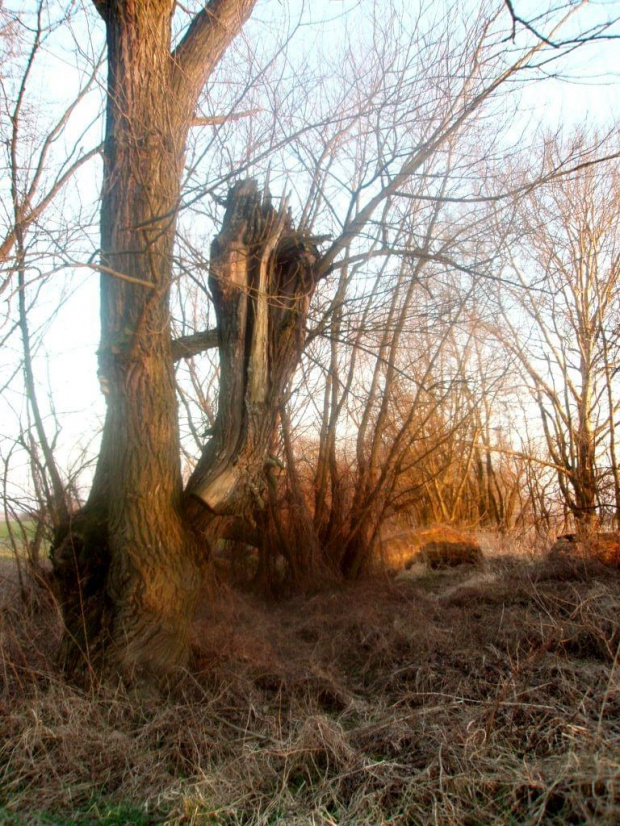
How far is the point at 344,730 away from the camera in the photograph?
11.6ft

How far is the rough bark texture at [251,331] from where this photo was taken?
4660 mm

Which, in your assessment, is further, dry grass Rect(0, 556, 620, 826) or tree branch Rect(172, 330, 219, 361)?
tree branch Rect(172, 330, 219, 361)

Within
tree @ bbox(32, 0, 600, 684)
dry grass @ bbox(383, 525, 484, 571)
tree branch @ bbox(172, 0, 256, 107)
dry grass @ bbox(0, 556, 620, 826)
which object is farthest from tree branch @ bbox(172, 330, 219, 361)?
dry grass @ bbox(383, 525, 484, 571)

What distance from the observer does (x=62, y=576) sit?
4.45m

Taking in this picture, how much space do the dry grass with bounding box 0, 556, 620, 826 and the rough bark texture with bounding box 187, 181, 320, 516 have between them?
138 cm

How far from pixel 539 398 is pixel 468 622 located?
7.92 m

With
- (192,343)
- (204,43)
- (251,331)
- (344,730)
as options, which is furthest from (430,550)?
(204,43)

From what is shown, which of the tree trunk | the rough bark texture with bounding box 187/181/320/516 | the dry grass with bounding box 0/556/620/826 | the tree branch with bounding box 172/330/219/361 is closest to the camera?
the dry grass with bounding box 0/556/620/826

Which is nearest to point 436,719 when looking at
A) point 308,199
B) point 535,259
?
point 308,199

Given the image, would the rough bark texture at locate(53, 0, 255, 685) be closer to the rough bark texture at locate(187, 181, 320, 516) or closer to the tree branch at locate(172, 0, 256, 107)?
the tree branch at locate(172, 0, 256, 107)

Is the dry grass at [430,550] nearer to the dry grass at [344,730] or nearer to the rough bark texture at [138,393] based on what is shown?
the dry grass at [344,730]

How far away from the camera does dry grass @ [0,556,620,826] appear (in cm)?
264

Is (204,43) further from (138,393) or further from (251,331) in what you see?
(138,393)

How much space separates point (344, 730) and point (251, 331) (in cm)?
295
